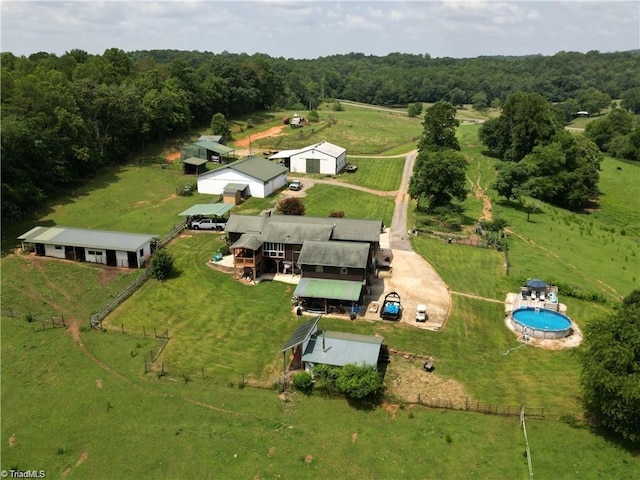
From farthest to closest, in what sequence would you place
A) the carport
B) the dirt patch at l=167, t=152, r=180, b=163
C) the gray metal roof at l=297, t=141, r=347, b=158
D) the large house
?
the dirt patch at l=167, t=152, r=180, b=163
the gray metal roof at l=297, t=141, r=347, b=158
the large house
the carport

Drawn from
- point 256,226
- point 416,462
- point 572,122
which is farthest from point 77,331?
point 572,122

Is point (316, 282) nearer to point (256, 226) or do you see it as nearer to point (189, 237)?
point (256, 226)

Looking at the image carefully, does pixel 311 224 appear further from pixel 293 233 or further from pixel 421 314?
pixel 421 314

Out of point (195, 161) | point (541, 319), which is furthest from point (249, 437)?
point (195, 161)

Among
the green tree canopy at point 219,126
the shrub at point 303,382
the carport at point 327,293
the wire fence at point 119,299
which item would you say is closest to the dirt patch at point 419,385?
the shrub at point 303,382

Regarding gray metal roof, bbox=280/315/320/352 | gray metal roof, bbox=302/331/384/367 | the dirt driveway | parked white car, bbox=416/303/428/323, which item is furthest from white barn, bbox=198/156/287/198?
gray metal roof, bbox=302/331/384/367

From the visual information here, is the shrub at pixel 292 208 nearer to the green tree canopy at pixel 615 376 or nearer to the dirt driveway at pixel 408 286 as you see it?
the dirt driveway at pixel 408 286

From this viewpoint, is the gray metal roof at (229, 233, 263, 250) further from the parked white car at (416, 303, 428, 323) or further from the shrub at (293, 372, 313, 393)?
the shrub at (293, 372, 313, 393)
